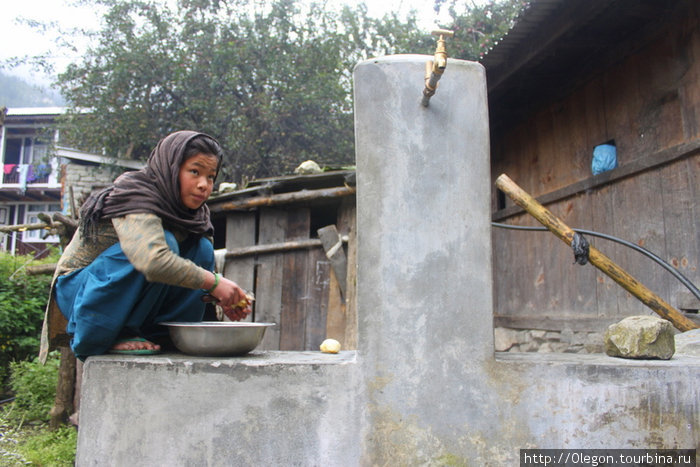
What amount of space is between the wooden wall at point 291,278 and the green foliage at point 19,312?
445cm

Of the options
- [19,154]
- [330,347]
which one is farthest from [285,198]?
[19,154]

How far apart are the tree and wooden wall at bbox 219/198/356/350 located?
7.83m

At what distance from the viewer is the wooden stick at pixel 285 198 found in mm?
6293

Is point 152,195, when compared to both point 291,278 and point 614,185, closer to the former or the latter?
point 614,185

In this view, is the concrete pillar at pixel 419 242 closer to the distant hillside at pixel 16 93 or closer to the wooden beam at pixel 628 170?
the wooden beam at pixel 628 170

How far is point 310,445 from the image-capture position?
204 cm

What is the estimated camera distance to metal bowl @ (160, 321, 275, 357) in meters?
2.17

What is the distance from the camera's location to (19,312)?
902 cm

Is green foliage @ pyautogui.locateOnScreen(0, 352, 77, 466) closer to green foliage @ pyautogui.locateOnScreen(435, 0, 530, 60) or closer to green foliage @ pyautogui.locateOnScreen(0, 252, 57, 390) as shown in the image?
green foliage @ pyautogui.locateOnScreen(0, 252, 57, 390)

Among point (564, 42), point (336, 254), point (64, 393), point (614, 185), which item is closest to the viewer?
point (564, 42)

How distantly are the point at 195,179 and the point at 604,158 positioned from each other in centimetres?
408

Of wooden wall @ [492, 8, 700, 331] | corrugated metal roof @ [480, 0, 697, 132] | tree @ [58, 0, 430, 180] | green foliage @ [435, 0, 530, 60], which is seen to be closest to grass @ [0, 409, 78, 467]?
wooden wall @ [492, 8, 700, 331]

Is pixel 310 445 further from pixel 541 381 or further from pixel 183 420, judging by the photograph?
pixel 541 381

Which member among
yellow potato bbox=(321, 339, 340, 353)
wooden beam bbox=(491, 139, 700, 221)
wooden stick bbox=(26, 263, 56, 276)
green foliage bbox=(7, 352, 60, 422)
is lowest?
green foliage bbox=(7, 352, 60, 422)
